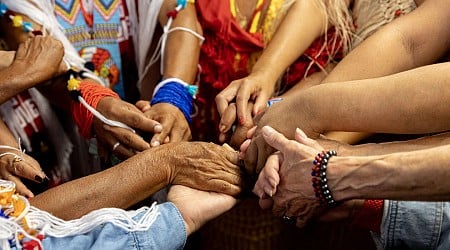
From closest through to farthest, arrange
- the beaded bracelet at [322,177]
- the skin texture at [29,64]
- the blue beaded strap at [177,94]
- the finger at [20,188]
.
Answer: the beaded bracelet at [322,177], the finger at [20,188], the skin texture at [29,64], the blue beaded strap at [177,94]

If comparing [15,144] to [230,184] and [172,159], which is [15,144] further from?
[230,184]

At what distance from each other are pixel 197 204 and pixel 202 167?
0.09 meters

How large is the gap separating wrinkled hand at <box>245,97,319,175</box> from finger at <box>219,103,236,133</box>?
4.1 inches

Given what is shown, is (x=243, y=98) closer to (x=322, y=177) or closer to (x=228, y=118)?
(x=228, y=118)

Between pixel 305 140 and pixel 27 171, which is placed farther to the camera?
pixel 27 171

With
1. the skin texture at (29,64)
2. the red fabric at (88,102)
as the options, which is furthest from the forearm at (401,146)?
the skin texture at (29,64)

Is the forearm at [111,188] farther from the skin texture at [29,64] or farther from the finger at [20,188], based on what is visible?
the skin texture at [29,64]

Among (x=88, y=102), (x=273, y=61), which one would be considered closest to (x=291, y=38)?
(x=273, y=61)

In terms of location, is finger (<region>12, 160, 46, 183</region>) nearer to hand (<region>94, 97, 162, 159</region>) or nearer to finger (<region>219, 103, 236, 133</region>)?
hand (<region>94, 97, 162, 159</region>)

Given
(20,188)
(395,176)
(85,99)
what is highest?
Answer: (395,176)

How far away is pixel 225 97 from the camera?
147cm

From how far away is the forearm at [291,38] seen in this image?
4.99 feet

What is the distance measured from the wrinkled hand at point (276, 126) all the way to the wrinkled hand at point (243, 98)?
97 mm

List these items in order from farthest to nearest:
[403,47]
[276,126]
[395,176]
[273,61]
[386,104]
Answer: [273,61], [403,47], [276,126], [386,104], [395,176]
